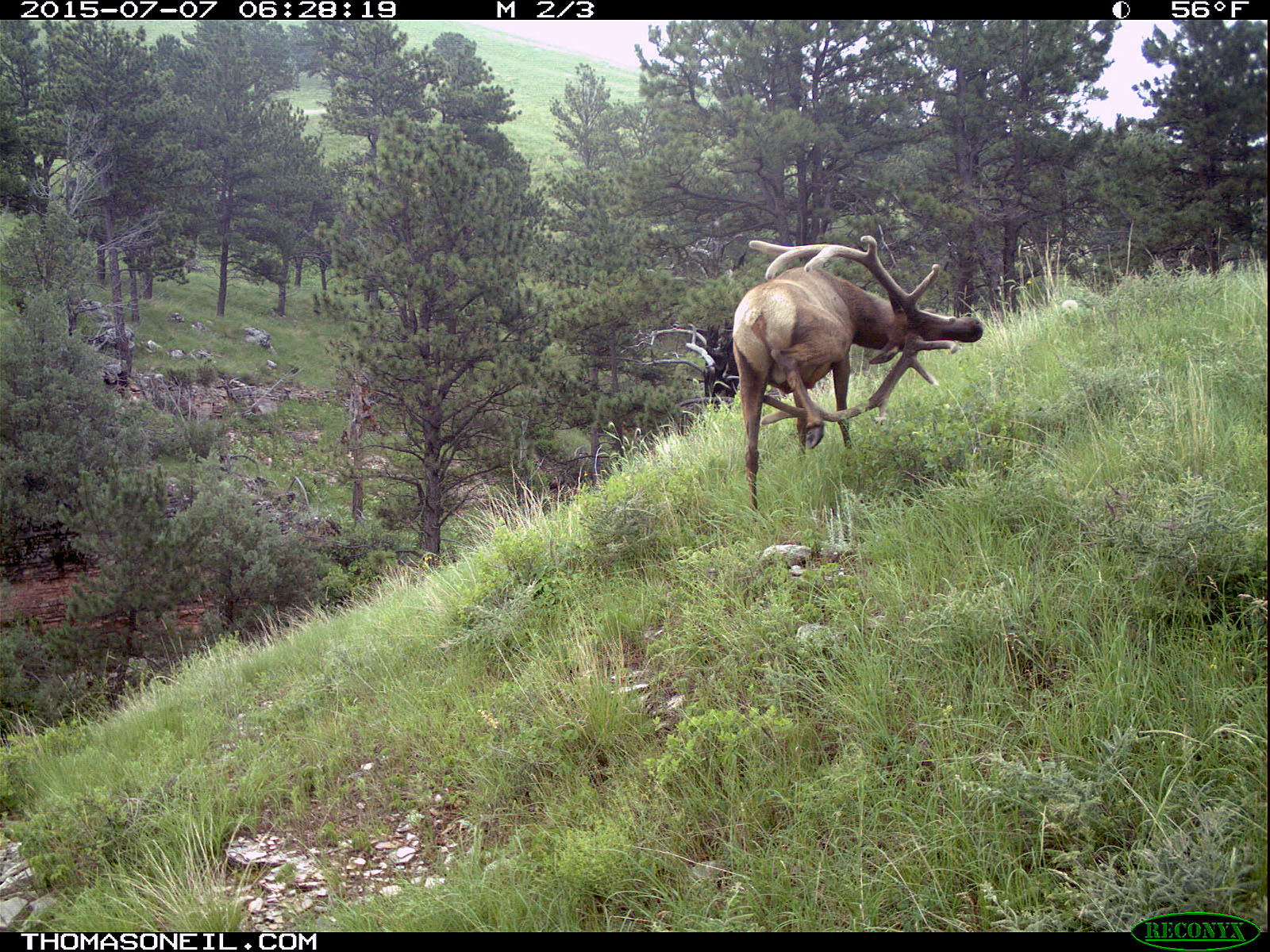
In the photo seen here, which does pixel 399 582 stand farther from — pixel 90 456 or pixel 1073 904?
pixel 90 456

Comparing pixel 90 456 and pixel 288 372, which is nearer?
pixel 90 456

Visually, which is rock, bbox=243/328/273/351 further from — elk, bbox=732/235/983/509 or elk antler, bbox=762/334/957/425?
elk antler, bbox=762/334/957/425

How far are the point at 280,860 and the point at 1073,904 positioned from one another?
3.08 m

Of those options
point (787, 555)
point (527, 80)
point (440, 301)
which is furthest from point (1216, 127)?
point (527, 80)

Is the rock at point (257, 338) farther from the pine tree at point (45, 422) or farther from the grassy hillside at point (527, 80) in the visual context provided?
the pine tree at point (45, 422)

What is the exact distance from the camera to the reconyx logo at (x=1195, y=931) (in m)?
1.65

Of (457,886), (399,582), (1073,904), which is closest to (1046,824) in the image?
(1073,904)

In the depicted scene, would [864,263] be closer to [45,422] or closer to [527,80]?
[45,422]

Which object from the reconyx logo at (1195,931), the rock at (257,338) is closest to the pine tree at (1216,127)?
the reconyx logo at (1195,931)

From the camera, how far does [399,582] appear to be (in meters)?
8.61

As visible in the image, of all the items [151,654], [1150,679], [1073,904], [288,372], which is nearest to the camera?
[1073,904]

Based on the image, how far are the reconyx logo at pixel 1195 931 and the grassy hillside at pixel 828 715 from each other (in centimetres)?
16

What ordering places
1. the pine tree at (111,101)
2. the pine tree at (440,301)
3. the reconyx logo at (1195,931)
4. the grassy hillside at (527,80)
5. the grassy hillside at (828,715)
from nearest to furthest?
the reconyx logo at (1195,931)
the grassy hillside at (828,715)
the pine tree at (440,301)
the pine tree at (111,101)
the grassy hillside at (527,80)
